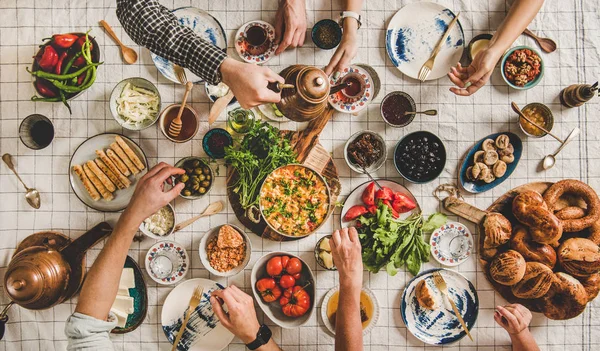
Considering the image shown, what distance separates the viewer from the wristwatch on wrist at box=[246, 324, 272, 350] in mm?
2551

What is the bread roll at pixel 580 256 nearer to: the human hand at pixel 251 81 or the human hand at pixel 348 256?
the human hand at pixel 348 256

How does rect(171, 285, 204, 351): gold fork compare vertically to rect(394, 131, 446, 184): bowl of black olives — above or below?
below

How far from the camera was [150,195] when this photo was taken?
8.09 feet

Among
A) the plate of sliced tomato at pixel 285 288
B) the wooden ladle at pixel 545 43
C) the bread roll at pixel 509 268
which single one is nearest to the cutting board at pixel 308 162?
the plate of sliced tomato at pixel 285 288

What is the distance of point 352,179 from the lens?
2762 mm

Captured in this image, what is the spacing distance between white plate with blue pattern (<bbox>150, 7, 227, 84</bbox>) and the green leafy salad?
146 cm

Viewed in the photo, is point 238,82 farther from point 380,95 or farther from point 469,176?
point 469,176

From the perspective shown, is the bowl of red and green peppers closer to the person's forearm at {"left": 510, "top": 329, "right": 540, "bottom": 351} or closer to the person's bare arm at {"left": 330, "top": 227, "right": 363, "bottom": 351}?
the person's bare arm at {"left": 330, "top": 227, "right": 363, "bottom": 351}

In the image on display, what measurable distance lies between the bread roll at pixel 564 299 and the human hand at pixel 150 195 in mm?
2409

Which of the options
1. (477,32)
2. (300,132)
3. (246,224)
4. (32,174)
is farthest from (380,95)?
(32,174)

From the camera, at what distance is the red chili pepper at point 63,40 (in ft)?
8.71

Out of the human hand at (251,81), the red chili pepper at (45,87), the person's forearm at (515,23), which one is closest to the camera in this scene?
the human hand at (251,81)

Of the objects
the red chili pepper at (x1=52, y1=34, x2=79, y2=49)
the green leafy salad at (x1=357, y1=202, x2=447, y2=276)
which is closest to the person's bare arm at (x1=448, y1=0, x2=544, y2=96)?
the green leafy salad at (x1=357, y1=202, x2=447, y2=276)

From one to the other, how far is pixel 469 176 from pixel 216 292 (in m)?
1.79
